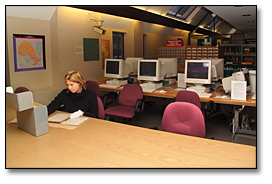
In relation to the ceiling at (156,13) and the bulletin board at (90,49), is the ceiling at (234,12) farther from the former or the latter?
the bulletin board at (90,49)

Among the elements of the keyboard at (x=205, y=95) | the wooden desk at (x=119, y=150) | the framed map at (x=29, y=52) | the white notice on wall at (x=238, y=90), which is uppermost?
the framed map at (x=29, y=52)

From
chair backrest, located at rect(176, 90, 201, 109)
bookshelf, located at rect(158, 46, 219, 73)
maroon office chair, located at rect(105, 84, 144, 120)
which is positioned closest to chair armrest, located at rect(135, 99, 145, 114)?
maroon office chair, located at rect(105, 84, 144, 120)

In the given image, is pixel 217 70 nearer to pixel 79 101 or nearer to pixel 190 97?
pixel 190 97

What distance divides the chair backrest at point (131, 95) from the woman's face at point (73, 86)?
5.27ft

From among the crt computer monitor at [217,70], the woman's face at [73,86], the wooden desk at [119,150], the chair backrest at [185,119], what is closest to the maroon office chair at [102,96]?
the woman's face at [73,86]

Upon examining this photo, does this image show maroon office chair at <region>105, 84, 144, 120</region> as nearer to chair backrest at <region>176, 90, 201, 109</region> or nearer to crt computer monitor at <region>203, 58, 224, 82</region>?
chair backrest at <region>176, 90, 201, 109</region>

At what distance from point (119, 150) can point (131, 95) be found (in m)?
2.62

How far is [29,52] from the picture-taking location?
4.67 metres

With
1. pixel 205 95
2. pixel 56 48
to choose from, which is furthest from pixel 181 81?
pixel 56 48

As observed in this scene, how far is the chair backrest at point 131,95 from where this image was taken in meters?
4.42

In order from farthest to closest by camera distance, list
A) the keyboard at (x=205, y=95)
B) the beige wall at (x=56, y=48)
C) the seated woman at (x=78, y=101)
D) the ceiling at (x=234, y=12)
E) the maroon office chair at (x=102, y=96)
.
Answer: the ceiling at (x=234, y=12) < the maroon office chair at (x=102, y=96) < the beige wall at (x=56, y=48) < the keyboard at (x=205, y=95) < the seated woman at (x=78, y=101)

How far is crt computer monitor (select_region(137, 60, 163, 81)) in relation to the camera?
4.95 m
